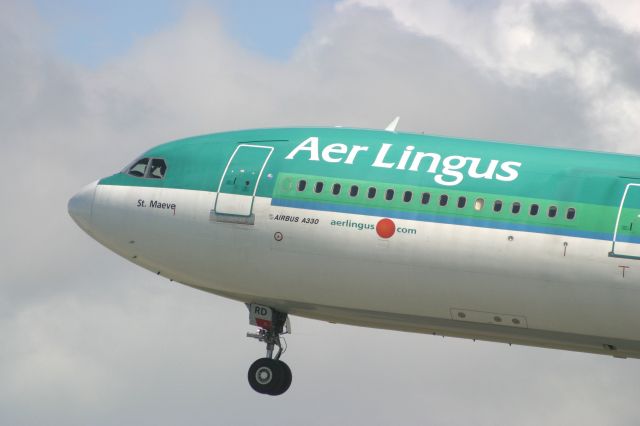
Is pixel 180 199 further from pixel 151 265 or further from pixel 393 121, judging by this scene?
pixel 393 121

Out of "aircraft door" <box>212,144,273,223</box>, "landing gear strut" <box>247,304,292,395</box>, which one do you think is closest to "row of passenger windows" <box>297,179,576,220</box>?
"aircraft door" <box>212,144,273,223</box>

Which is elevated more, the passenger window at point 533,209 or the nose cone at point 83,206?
the passenger window at point 533,209

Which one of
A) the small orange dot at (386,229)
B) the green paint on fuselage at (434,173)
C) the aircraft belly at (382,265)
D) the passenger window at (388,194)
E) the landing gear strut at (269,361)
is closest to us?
the aircraft belly at (382,265)

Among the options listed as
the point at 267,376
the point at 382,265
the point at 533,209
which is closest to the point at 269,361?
the point at 267,376

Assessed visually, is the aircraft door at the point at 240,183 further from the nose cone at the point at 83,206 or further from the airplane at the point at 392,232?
the nose cone at the point at 83,206

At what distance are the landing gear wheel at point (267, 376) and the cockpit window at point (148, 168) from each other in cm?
677

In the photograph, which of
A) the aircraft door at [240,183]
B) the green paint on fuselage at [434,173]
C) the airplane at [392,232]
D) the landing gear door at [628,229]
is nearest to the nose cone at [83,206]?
the airplane at [392,232]

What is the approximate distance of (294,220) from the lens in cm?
4616

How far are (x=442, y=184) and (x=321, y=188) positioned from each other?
3.69m

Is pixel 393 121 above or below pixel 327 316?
above

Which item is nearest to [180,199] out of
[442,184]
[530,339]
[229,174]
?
[229,174]

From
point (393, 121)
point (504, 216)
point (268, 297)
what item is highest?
point (393, 121)

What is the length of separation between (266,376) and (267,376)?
32 millimetres

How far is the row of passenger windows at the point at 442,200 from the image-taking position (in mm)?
44500
